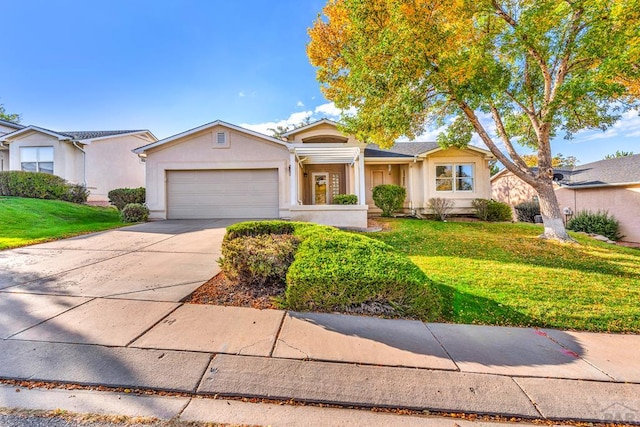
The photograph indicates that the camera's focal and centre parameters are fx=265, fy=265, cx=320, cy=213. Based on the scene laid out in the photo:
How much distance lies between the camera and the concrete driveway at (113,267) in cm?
429

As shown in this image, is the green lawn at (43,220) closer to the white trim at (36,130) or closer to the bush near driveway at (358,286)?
the white trim at (36,130)

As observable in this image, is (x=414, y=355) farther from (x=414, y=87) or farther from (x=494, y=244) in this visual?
(x=414, y=87)

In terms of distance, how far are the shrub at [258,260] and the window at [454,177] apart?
1323 centimetres

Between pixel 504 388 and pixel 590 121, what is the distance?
1222cm

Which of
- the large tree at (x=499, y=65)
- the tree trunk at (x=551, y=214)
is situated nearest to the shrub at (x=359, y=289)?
the large tree at (x=499, y=65)

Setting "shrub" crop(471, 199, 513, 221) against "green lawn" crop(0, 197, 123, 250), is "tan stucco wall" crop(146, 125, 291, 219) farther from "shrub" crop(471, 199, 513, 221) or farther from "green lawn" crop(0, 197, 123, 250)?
"shrub" crop(471, 199, 513, 221)

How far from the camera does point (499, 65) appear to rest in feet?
27.1

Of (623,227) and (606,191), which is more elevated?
(606,191)

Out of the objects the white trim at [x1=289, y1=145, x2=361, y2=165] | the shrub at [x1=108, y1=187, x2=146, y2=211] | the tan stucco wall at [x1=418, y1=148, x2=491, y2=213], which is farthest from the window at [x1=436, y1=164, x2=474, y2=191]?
the shrub at [x1=108, y1=187, x2=146, y2=211]

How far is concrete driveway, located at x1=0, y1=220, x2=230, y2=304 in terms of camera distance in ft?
14.1

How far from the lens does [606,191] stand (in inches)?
569

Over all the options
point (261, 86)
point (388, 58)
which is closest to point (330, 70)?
point (261, 86)

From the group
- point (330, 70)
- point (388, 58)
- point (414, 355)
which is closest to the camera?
point (414, 355)

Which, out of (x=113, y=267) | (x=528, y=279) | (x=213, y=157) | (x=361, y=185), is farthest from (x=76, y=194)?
(x=528, y=279)
